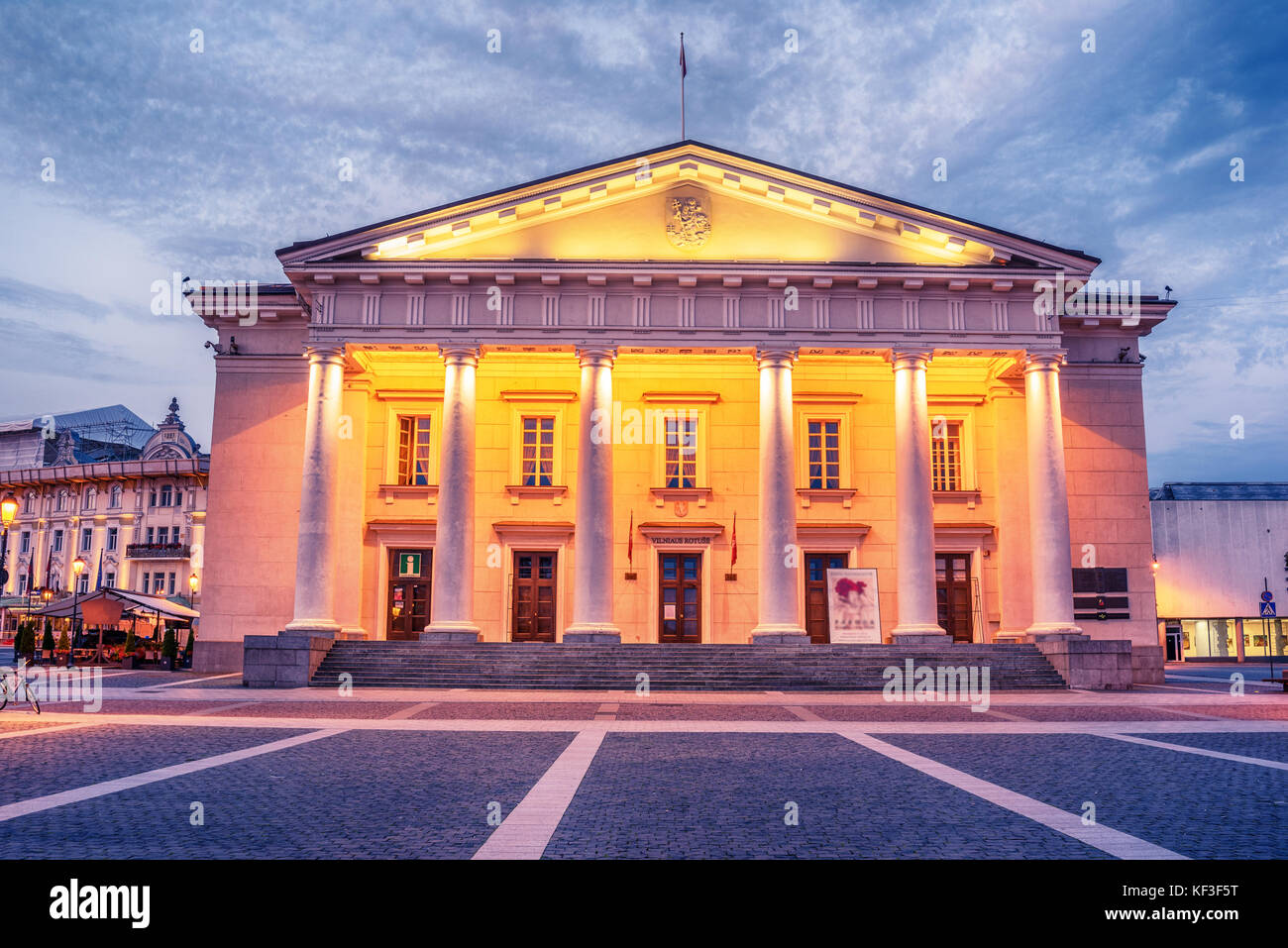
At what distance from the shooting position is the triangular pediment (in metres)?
29.0

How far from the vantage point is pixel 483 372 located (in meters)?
32.8

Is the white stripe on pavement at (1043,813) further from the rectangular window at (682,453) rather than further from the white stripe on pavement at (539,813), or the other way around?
the rectangular window at (682,453)

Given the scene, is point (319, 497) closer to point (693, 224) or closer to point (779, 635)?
point (779, 635)

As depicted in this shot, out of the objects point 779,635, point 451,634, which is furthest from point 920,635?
point 451,634

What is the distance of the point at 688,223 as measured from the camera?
2952 cm

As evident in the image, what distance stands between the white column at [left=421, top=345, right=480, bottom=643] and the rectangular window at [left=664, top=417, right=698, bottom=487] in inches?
281

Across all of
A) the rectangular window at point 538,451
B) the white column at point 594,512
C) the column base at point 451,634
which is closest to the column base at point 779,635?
the white column at point 594,512

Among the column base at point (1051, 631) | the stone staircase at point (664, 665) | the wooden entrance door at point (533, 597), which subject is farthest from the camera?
the wooden entrance door at point (533, 597)

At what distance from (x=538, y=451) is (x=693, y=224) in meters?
8.94

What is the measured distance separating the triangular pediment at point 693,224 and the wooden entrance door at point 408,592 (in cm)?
969

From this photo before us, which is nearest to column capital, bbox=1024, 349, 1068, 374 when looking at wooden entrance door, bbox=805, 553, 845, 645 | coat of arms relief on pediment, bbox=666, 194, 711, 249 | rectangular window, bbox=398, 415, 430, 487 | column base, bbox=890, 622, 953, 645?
column base, bbox=890, 622, 953, 645

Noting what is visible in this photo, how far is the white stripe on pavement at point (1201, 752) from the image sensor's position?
36.6 feet
